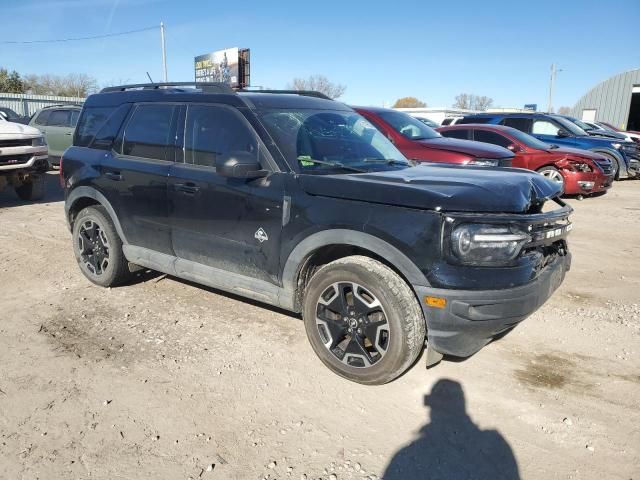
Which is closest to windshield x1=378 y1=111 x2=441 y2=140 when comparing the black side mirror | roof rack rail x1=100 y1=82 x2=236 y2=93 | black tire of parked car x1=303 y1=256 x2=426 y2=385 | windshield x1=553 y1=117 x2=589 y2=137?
roof rack rail x1=100 y1=82 x2=236 y2=93

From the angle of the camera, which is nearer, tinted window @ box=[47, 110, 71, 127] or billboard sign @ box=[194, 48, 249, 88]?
tinted window @ box=[47, 110, 71, 127]

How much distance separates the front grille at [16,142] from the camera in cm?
891

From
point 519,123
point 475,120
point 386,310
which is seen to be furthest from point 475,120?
point 386,310

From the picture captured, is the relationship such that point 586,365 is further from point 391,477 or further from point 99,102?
point 99,102

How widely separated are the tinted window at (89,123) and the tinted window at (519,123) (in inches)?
438

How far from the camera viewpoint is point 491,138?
10.8 m

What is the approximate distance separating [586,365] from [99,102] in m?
4.91

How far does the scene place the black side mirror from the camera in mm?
3393

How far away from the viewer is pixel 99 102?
4.92 meters

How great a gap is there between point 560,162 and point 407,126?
391 centimetres

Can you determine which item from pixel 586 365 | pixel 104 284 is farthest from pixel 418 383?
pixel 104 284

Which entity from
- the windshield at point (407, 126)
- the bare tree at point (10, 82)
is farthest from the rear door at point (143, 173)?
the bare tree at point (10, 82)

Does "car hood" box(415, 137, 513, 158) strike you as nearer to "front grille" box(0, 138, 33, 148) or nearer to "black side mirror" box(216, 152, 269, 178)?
"black side mirror" box(216, 152, 269, 178)

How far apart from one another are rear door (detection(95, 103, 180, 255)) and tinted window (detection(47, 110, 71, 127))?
35.9 feet
